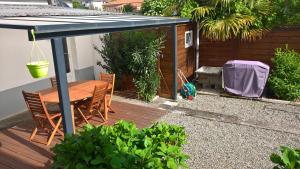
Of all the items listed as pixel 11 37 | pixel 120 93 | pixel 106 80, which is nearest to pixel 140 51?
pixel 106 80

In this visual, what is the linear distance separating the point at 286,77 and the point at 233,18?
9.28 ft

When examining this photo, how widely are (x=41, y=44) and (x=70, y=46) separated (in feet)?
4.63

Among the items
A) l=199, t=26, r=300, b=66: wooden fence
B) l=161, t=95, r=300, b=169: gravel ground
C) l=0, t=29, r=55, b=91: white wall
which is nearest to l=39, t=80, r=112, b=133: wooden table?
l=0, t=29, r=55, b=91: white wall

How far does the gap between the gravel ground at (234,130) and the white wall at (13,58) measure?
4.56 meters

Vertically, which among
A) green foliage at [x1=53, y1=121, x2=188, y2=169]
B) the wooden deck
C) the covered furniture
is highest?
green foliage at [x1=53, y1=121, x2=188, y2=169]

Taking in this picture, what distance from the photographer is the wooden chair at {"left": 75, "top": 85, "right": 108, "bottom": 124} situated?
6301 mm

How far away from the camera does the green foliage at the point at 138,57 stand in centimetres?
842

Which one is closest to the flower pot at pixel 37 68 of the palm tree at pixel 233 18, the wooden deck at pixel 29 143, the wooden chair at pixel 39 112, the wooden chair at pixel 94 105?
the wooden chair at pixel 39 112

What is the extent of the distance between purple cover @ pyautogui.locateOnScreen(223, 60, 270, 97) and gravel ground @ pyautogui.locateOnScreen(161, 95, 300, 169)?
13.5 inches

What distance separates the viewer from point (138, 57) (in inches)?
329

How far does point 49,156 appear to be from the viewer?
17.5 feet

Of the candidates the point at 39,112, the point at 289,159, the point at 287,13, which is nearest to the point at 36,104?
the point at 39,112

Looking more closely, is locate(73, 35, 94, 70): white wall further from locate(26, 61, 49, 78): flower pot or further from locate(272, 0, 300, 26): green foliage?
locate(272, 0, 300, 26): green foliage

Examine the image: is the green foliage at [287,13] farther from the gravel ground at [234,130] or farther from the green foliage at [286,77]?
the gravel ground at [234,130]
